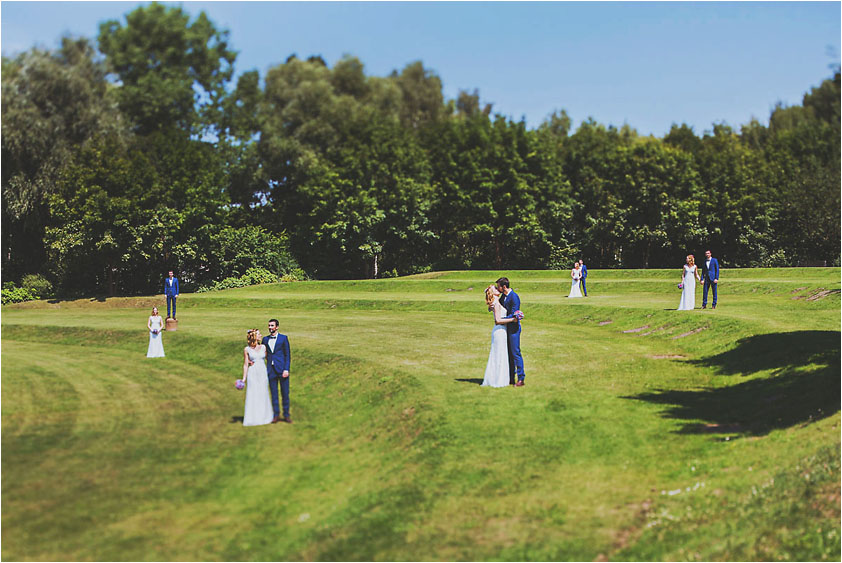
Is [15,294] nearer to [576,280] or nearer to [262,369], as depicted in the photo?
[576,280]

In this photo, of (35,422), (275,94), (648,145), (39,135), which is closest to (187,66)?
(275,94)

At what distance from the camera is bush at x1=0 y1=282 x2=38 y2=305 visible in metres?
58.4

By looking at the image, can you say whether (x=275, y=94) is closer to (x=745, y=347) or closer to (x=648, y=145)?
(x=648, y=145)

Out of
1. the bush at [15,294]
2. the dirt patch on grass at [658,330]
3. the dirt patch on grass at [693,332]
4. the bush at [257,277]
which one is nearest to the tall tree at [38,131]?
the bush at [15,294]

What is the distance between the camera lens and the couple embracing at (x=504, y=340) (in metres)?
20.6

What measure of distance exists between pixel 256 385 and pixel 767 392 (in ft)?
41.8

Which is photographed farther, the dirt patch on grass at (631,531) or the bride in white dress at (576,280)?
the bride in white dress at (576,280)

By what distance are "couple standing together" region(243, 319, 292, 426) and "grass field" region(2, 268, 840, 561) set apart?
69 cm

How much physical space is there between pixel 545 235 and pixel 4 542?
6474cm

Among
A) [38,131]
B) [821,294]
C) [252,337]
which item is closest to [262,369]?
[252,337]

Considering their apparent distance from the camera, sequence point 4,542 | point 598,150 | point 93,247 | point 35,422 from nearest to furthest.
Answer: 1. point 4,542
2. point 35,422
3. point 93,247
4. point 598,150

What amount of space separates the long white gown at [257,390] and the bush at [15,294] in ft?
151

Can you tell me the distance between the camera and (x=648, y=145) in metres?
76.1

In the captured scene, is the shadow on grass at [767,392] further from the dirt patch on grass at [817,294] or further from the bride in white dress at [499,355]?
the dirt patch on grass at [817,294]
